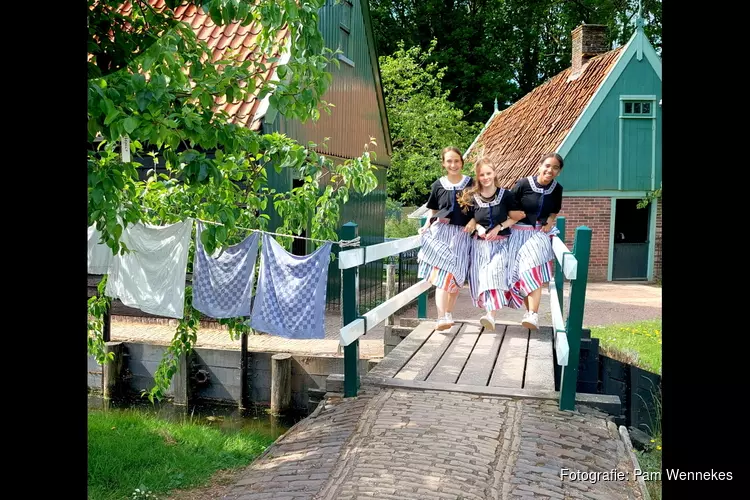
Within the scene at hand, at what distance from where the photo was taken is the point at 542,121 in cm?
1973

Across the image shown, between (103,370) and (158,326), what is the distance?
4.99 feet

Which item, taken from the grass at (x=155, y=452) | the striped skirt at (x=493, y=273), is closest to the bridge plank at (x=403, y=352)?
the striped skirt at (x=493, y=273)

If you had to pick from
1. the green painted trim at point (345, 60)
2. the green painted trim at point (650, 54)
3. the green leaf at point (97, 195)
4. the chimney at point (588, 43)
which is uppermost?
the chimney at point (588, 43)

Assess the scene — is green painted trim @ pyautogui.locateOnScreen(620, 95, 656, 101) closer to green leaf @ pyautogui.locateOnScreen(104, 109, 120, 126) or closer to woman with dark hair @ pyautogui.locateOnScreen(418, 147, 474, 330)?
woman with dark hair @ pyautogui.locateOnScreen(418, 147, 474, 330)

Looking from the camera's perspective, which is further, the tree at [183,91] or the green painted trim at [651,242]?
the green painted trim at [651,242]

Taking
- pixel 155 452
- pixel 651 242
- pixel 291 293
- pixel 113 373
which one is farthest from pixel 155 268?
pixel 651 242

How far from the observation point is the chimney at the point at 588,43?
1994cm

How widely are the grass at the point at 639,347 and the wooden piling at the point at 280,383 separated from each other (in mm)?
4184

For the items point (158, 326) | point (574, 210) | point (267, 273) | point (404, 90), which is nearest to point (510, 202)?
point (267, 273)

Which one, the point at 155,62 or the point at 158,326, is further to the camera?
the point at 158,326

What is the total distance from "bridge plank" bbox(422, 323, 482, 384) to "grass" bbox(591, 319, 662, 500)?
1.91 meters

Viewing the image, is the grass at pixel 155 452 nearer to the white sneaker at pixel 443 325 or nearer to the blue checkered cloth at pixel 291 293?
the blue checkered cloth at pixel 291 293
